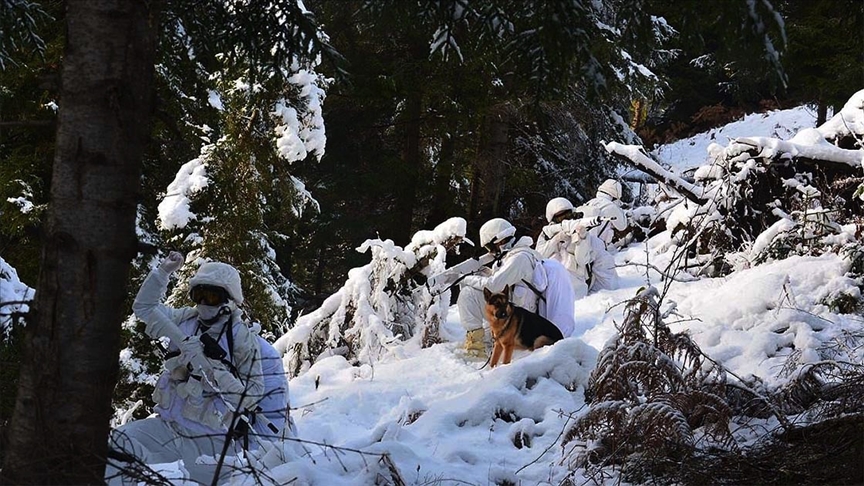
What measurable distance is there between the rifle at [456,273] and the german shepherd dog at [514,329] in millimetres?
835

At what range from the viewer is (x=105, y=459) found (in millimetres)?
3062

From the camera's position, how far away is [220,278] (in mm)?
5355

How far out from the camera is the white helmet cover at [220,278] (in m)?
5.34

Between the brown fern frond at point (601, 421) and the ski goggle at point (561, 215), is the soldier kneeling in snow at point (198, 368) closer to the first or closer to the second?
the brown fern frond at point (601, 421)

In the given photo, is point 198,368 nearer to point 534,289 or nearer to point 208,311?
point 208,311

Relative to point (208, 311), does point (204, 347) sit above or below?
below

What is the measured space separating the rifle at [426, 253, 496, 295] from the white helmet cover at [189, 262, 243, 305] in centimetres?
435

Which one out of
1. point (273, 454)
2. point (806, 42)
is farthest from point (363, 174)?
point (273, 454)

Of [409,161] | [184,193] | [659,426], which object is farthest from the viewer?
[409,161]

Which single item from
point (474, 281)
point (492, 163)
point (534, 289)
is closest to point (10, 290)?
point (474, 281)

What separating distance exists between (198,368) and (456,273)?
201 inches

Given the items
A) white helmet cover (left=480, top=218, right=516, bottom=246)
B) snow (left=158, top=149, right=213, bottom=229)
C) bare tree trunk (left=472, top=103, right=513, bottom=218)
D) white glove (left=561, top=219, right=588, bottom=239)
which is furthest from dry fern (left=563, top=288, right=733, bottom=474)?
bare tree trunk (left=472, top=103, right=513, bottom=218)

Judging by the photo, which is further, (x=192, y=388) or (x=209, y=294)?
(x=209, y=294)

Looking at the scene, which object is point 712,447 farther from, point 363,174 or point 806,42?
point 806,42
